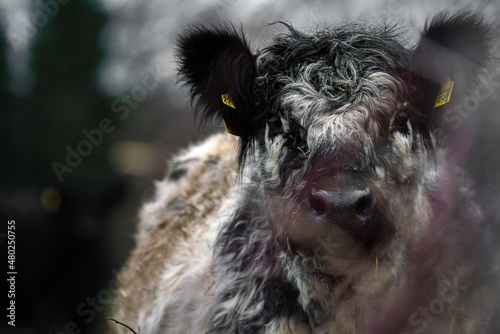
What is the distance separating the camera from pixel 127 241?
29.1 ft

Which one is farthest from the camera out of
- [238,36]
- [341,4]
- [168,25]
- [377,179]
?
[168,25]

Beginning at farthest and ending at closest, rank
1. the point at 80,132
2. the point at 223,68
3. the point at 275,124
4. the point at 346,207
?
1. the point at 80,132
2. the point at 223,68
3. the point at 275,124
4. the point at 346,207

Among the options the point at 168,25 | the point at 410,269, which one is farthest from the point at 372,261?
the point at 168,25

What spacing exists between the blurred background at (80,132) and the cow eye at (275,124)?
487 cm

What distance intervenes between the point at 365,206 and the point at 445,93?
105 centimetres

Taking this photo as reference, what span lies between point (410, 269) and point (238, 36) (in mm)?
1677

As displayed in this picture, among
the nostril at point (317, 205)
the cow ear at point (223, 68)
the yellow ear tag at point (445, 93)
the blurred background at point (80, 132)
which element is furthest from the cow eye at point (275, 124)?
the blurred background at point (80, 132)

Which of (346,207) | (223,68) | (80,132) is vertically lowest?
(80,132)

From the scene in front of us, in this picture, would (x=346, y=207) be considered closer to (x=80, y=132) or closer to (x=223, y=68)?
(x=223, y=68)

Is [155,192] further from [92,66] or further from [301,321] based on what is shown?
[92,66]

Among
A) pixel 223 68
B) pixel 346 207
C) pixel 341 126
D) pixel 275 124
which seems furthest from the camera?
pixel 223 68

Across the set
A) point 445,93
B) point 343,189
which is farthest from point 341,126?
point 445,93

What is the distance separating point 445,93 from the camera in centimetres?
247

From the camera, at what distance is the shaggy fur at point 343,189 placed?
202cm
